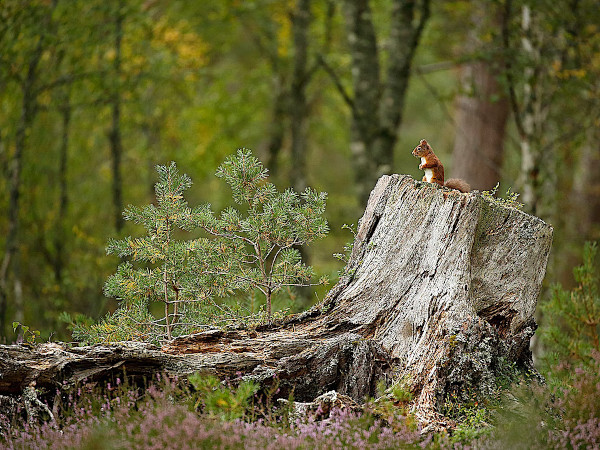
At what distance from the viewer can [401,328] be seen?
4.72m

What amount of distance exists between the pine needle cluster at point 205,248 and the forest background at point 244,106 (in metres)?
0.58

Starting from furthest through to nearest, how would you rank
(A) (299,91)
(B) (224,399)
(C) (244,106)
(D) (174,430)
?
(C) (244,106) → (A) (299,91) → (B) (224,399) → (D) (174,430)

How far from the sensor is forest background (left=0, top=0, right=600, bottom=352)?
31.5 feet

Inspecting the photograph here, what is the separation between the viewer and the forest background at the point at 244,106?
9.61m

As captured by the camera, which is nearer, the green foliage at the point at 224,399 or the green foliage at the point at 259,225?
the green foliage at the point at 224,399

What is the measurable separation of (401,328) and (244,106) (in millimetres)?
14681

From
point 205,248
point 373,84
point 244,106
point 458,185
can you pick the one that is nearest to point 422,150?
point 458,185

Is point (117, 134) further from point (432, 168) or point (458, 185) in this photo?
point (458, 185)

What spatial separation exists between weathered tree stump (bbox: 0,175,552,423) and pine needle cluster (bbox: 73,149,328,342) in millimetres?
490

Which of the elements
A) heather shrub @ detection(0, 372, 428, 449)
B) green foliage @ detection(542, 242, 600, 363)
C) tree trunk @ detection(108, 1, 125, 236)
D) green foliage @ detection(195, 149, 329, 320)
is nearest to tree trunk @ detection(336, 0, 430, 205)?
green foliage @ detection(542, 242, 600, 363)

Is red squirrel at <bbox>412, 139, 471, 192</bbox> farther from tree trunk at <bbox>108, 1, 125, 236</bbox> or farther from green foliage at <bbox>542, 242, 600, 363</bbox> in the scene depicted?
tree trunk at <bbox>108, 1, 125, 236</bbox>

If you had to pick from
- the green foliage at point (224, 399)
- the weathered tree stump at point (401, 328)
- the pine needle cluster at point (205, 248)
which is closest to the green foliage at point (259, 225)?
the pine needle cluster at point (205, 248)

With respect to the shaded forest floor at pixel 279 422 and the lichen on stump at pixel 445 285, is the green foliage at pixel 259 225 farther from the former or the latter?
the shaded forest floor at pixel 279 422

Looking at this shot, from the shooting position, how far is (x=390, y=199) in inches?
199
